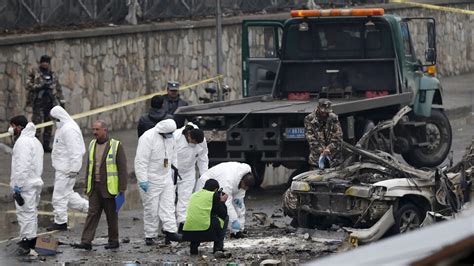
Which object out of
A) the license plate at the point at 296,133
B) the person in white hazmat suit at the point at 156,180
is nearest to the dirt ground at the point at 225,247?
the person in white hazmat suit at the point at 156,180

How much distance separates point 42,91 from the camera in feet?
74.1

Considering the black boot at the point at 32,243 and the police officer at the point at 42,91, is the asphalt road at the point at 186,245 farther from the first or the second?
the police officer at the point at 42,91

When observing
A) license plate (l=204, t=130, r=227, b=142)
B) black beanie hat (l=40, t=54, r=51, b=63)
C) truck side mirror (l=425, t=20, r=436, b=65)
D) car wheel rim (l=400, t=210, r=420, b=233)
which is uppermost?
truck side mirror (l=425, t=20, r=436, b=65)

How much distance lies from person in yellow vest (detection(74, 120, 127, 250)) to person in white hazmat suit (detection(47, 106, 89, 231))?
1.16m

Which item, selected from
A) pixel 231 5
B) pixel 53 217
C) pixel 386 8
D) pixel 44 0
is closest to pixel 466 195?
pixel 53 217

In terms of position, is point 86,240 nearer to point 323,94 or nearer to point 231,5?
point 323,94

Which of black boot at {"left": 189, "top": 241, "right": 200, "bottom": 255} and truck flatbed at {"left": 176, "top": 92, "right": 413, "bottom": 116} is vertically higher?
truck flatbed at {"left": 176, "top": 92, "right": 413, "bottom": 116}

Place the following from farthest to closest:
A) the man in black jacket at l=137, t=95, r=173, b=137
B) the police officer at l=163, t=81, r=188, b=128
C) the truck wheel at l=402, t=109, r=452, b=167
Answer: the truck wheel at l=402, t=109, r=452, b=167 → the police officer at l=163, t=81, r=188, b=128 → the man in black jacket at l=137, t=95, r=173, b=137

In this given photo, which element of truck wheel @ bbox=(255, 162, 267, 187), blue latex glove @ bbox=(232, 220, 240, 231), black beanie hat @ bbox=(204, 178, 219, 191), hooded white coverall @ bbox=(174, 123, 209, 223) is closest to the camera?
black beanie hat @ bbox=(204, 178, 219, 191)

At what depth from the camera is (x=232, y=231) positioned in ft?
49.9

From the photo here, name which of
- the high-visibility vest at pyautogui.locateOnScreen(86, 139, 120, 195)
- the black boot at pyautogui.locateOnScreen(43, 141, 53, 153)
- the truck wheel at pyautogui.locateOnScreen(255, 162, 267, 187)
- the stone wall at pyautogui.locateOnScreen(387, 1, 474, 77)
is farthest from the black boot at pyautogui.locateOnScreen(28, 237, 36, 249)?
the stone wall at pyautogui.locateOnScreen(387, 1, 474, 77)

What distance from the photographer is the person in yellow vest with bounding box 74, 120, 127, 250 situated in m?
14.8

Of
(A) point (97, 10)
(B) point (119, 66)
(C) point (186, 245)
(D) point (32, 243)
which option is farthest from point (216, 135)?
(A) point (97, 10)

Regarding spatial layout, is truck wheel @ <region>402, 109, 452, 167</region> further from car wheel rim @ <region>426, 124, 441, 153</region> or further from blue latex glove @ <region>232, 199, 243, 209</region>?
blue latex glove @ <region>232, 199, 243, 209</region>
